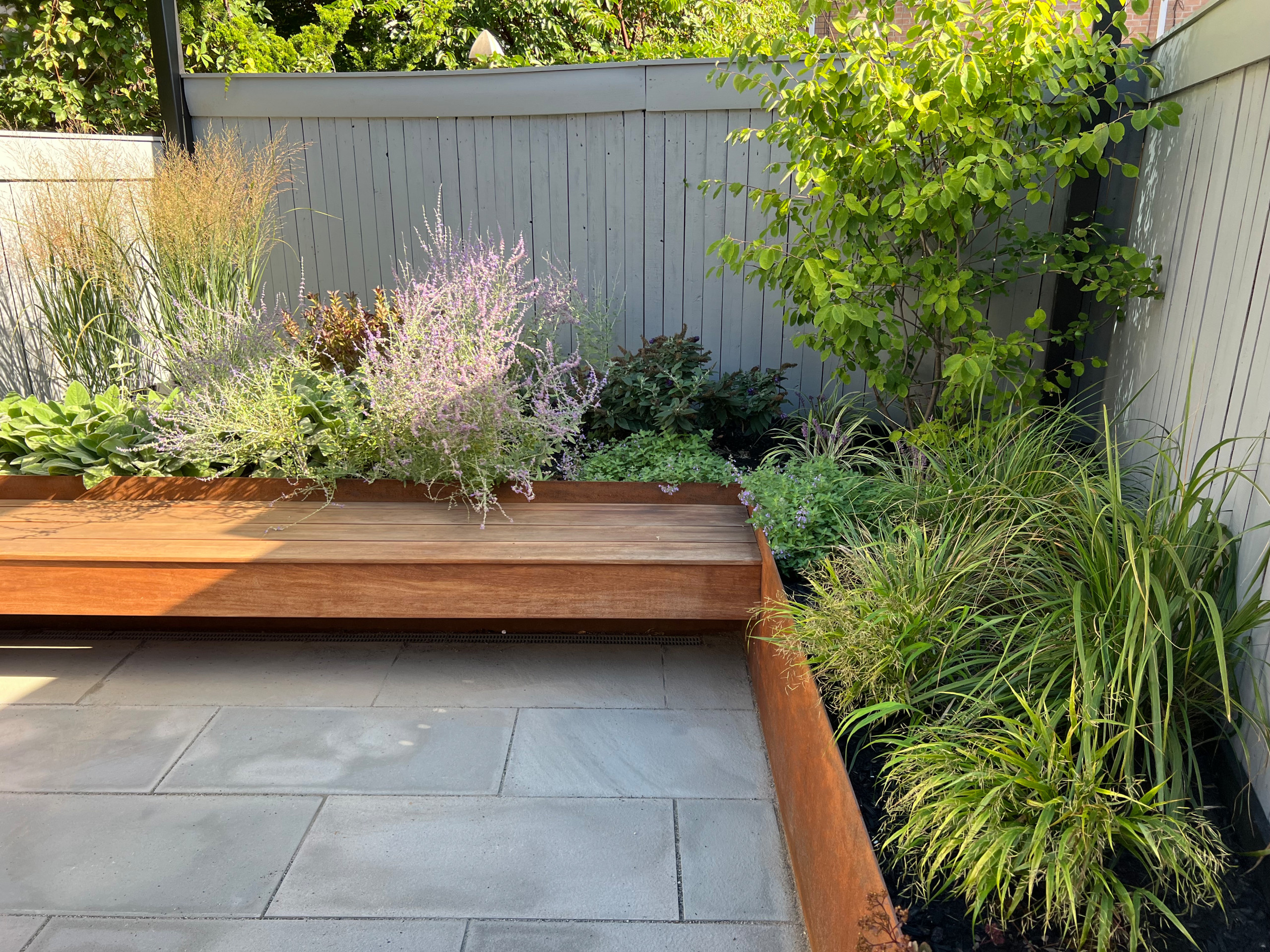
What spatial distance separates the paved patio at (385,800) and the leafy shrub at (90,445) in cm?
62

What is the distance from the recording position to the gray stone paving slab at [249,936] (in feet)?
5.78

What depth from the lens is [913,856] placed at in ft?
4.98

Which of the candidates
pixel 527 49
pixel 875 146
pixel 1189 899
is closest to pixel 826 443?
pixel 875 146

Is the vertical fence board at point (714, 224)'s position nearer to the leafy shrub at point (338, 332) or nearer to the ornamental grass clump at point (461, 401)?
the ornamental grass clump at point (461, 401)

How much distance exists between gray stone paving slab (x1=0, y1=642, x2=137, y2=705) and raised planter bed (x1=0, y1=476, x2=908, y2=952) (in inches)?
4.5

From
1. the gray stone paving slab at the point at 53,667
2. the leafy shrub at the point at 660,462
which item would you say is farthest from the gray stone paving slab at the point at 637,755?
the gray stone paving slab at the point at 53,667

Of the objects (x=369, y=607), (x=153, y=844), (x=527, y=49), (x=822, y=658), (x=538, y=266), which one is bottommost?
(x=153, y=844)

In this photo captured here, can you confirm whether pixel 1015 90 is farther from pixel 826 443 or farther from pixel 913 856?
pixel 913 856

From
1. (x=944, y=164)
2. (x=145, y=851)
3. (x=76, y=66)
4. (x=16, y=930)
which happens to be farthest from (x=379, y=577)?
(x=76, y=66)

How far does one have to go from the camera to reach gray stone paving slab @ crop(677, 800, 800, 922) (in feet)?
6.13

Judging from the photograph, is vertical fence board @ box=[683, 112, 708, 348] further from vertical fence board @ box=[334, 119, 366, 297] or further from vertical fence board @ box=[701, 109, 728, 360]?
vertical fence board @ box=[334, 119, 366, 297]

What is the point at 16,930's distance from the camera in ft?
5.93

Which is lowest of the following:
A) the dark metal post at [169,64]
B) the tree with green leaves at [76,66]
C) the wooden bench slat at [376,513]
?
the wooden bench slat at [376,513]

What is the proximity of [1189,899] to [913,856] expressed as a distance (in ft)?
1.38
